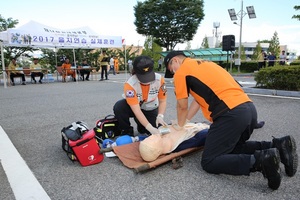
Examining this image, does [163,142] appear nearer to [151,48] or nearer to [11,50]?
[11,50]

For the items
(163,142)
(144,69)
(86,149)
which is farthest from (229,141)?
(86,149)

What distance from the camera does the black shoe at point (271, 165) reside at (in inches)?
73.0

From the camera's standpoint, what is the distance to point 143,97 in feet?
10.6

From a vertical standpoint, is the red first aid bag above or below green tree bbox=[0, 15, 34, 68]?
below

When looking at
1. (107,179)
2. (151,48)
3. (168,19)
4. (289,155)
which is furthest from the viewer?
(151,48)

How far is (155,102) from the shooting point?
3.40m

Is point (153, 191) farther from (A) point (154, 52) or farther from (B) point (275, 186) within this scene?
(A) point (154, 52)

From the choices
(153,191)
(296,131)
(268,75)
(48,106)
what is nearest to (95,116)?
(48,106)

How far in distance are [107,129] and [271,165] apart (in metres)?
2.27

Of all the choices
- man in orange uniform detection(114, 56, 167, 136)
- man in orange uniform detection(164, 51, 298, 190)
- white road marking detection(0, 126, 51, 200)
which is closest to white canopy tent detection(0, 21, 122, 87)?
white road marking detection(0, 126, 51, 200)

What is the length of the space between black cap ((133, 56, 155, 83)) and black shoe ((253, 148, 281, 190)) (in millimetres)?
1521

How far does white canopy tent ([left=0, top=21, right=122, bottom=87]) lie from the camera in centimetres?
1197

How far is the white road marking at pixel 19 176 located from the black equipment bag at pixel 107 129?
3.32ft

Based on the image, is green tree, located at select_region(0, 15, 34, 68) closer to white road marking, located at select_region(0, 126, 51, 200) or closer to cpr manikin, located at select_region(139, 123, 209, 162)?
white road marking, located at select_region(0, 126, 51, 200)
